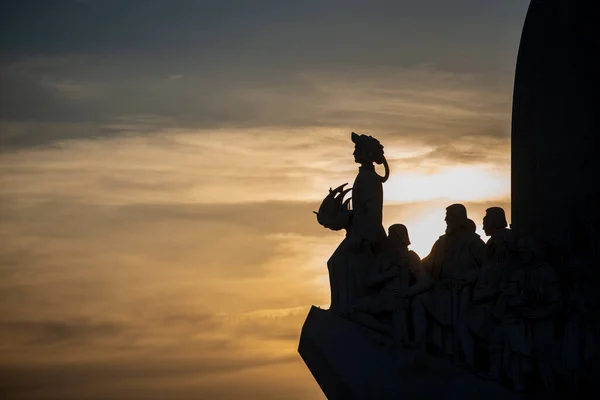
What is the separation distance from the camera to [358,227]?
22.3 metres

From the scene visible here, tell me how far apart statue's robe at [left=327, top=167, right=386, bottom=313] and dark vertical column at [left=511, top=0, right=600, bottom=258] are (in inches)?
65.0

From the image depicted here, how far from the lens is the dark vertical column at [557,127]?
2238 centimetres

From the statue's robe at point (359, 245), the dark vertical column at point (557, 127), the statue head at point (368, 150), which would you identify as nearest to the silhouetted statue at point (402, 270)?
the statue's robe at point (359, 245)

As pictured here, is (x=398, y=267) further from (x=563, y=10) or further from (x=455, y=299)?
(x=563, y=10)

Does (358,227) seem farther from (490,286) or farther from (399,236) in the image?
(490,286)

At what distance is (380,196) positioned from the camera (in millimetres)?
22422

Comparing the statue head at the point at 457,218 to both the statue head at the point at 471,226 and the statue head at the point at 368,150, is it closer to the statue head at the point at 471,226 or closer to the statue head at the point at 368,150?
the statue head at the point at 471,226

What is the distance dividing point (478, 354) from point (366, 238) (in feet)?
6.41

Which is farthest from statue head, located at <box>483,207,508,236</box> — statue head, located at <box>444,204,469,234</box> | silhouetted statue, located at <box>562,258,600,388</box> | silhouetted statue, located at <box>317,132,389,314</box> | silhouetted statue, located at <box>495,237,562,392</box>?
silhouetted statue, located at <box>317,132,389,314</box>

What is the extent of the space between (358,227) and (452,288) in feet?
4.57

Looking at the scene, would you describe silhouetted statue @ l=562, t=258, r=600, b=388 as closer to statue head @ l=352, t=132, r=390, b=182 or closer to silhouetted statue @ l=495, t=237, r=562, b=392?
silhouetted statue @ l=495, t=237, r=562, b=392

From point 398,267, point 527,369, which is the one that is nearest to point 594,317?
point 527,369

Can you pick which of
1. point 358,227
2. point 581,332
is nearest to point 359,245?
point 358,227

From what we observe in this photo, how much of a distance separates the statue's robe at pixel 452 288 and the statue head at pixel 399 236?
316 mm
